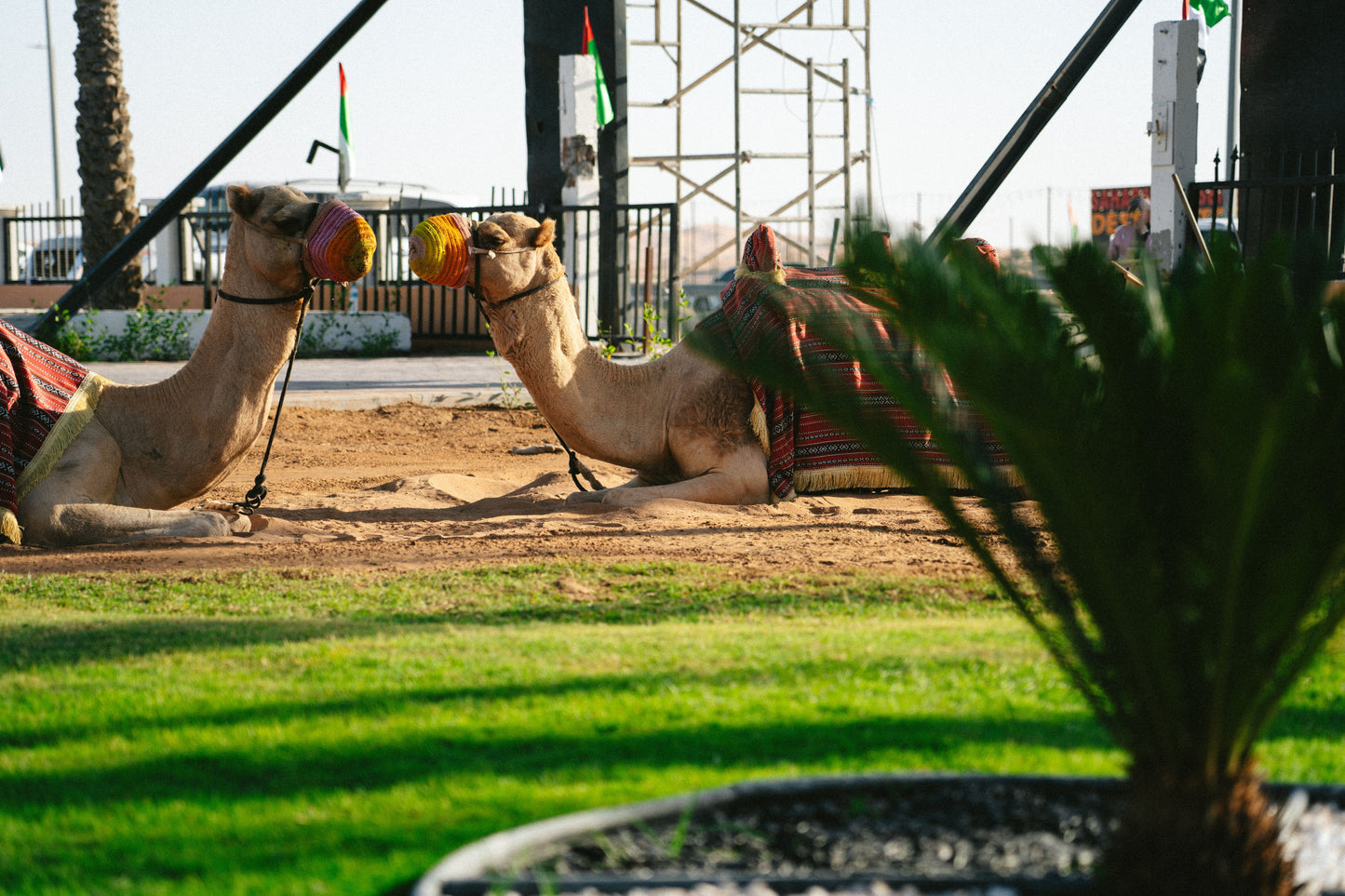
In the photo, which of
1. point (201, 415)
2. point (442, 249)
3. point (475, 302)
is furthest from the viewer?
point (475, 302)

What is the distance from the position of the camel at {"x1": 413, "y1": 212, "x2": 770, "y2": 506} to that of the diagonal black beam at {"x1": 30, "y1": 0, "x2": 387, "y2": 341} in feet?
19.2

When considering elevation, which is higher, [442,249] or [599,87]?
[599,87]

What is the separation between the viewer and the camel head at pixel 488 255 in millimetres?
5875

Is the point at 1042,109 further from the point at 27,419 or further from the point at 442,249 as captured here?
the point at 27,419

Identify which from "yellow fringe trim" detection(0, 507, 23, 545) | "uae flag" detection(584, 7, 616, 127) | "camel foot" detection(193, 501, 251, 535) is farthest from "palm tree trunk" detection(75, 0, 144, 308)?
"yellow fringe trim" detection(0, 507, 23, 545)

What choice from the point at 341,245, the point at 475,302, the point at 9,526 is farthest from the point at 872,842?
the point at 475,302

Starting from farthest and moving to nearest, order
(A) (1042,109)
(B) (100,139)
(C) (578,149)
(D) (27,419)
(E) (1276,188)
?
(B) (100,139) → (C) (578,149) → (E) (1276,188) → (A) (1042,109) → (D) (27,419)

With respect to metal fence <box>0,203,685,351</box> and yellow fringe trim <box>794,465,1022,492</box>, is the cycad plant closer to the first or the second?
yellow fringe trim <box>794,465,1022,492</box>

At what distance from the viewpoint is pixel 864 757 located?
2738mm

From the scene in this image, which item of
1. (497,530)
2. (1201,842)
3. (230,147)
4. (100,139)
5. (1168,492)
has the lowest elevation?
(497,530)

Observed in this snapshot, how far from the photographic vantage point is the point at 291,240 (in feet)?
18.3

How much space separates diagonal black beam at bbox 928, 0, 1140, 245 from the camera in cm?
998

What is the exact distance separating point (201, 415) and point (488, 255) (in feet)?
4.73

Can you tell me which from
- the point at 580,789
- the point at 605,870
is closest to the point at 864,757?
the point at 580,789
